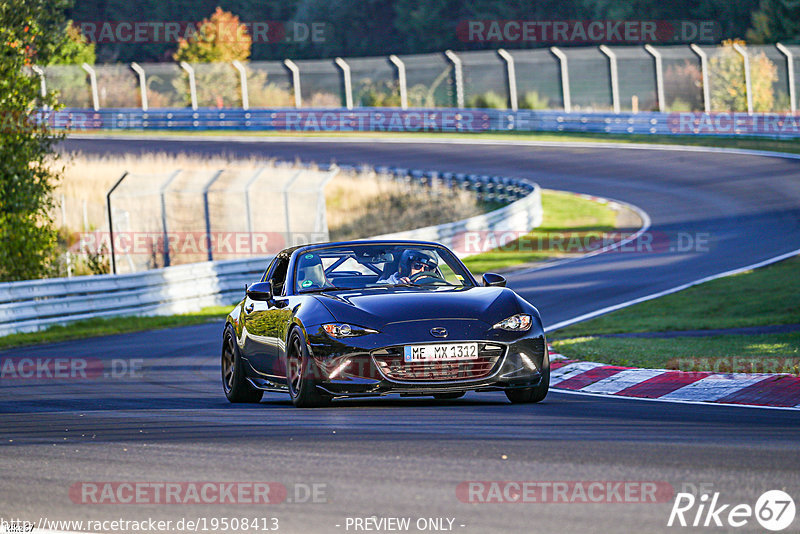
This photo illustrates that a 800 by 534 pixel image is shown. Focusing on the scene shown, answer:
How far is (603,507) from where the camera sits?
563cm

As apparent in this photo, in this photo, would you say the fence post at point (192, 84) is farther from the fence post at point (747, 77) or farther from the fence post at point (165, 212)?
the fence post at point (165, 212)

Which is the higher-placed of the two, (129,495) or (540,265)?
(129,495)

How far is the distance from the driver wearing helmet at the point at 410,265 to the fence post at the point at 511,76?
4123 cm

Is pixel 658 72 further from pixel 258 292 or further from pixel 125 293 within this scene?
pixel 258 292

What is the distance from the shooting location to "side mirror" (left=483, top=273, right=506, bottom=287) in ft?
33.4

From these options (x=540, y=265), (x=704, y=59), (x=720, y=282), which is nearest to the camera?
(x=720, y=282)

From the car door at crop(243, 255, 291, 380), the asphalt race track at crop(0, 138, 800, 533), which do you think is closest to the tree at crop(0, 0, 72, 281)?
the asphalt race track at crop(0, 138, 800, 533)

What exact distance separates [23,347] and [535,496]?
13346mm

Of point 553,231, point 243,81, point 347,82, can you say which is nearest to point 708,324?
point 553,231

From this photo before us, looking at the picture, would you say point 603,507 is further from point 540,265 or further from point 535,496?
point 540,265

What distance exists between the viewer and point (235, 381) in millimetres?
10906

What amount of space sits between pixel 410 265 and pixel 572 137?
1564 inches

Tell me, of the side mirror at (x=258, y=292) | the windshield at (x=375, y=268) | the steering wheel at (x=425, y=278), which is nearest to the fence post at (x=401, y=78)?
the windshield at (x=375, y=268)

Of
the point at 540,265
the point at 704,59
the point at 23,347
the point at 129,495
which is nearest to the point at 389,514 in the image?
the point at 129,495
